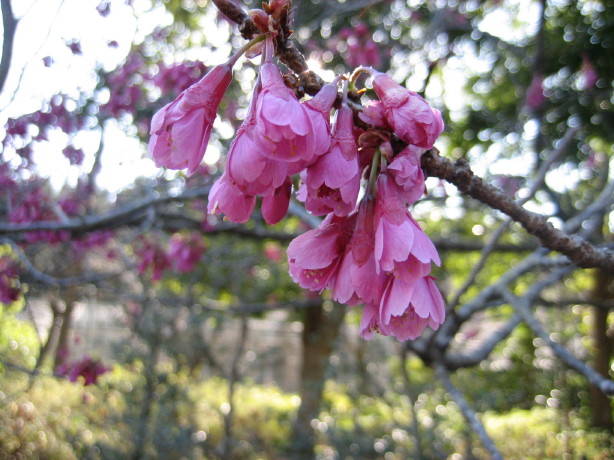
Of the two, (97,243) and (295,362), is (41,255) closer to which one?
(97,243)

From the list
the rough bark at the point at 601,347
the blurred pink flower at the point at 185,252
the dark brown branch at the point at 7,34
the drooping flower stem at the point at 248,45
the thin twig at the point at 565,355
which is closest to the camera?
the drooping flower stem at the point at 248,45

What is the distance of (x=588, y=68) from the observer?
5.29 m

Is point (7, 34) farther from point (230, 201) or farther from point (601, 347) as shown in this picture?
point (601, 347)

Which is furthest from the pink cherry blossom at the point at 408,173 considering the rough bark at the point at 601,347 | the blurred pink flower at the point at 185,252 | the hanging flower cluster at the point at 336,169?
the rough bark at the point at 601,347

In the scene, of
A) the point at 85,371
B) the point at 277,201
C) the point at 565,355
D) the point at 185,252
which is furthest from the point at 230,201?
the point at 185,252

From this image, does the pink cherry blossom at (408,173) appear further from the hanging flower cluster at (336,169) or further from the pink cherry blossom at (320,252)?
the pink cherry blossom at (320,252)

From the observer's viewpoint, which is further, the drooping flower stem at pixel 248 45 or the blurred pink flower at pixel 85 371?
the blurred pink flower at pixel 85 371

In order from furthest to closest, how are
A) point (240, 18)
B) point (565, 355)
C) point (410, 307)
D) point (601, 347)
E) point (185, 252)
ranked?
point (601, 347), point (185, 252), point (565, 355), point (410, 307), point (240, 18)

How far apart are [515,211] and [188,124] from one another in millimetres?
676

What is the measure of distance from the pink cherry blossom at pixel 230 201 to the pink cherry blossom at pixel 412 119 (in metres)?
0.28

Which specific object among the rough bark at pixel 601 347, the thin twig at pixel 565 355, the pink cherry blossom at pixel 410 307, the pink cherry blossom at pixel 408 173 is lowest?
the rough bark at pixel 601 347

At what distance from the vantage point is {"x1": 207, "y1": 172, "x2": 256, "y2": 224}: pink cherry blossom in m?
0.78

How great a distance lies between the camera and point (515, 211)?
92 cm

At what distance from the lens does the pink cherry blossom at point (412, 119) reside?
0.71m
